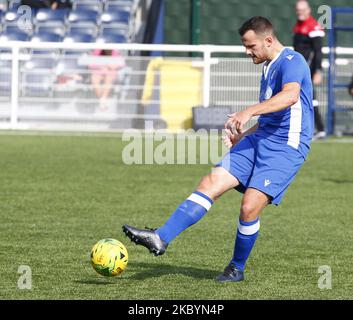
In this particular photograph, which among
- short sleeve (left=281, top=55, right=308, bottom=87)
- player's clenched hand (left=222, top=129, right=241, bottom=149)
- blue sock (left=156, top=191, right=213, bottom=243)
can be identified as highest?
short sleeve (left=281, top=55, right=308, bottom=87)

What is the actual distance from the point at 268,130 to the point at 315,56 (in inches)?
505

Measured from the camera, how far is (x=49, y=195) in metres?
12.6

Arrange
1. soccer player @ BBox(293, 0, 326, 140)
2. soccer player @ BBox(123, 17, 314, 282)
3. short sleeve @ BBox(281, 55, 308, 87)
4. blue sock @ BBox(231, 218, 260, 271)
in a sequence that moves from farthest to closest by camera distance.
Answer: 1. soccer player @ BBox(293, 0, 326, 140)
2. blue sock @ BBox(231, 218, 260, 271)
3. soccer player @ BBox(123, 17, 314, 282)
4. short sleeve @ BBox(281, 55, 308, 87)

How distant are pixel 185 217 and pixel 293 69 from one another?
1.22 meters

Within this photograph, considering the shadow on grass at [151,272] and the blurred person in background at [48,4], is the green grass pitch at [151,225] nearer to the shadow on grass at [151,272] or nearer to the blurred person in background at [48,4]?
the shadow on grass at [151,272]

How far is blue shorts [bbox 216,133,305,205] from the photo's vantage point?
7772 millimetres

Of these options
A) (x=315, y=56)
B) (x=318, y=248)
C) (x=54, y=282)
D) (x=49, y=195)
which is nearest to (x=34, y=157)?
(x=49, y=195)

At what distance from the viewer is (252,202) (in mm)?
7805

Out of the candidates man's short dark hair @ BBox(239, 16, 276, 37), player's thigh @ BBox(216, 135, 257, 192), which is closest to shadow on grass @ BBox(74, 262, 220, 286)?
player's thigh @ BBox(216, 135, 257, 192)

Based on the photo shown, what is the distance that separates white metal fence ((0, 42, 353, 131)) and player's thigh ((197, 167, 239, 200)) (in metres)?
13.0

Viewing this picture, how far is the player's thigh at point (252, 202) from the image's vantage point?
306 inches

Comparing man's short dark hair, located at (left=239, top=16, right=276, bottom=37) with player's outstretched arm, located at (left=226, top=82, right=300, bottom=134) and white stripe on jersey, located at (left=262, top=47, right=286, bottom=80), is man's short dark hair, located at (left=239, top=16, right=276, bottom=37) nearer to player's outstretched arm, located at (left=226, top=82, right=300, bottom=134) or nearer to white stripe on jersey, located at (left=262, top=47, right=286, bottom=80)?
white stripe on jersey, located at (left=262, top=47, right=286, bottom=80)

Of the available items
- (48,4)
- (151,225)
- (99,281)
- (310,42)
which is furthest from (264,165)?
(48,4)
